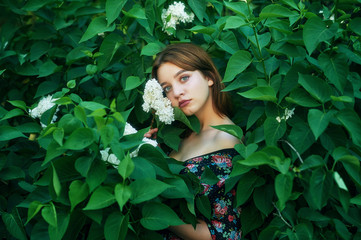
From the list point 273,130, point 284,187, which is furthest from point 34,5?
point 284,187

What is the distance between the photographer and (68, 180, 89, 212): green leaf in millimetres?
1217

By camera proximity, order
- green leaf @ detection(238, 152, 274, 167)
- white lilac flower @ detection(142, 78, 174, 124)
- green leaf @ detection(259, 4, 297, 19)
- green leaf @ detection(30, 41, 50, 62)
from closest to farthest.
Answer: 1. green leaf @ detection(238, 152, 274, 167)
2. green leaf @ detection(259, 4, 297, 19)
3. white lilac flower @ detection(142, 78, 174, 124)
4. green leaf @ detection(30, 41, 50, 62)

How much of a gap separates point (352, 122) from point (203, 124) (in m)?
0.91

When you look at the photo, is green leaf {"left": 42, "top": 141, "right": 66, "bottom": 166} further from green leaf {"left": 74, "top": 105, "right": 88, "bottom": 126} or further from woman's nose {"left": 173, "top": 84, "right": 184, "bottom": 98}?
woman's nose {"left": 173, "top": 84, "right": 184, "bottom": 98}

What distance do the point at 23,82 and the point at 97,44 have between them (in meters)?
0.60

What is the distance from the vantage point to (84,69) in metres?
2.24

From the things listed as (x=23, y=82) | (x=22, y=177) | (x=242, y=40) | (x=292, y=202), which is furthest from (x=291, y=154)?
(x=23, y=82)

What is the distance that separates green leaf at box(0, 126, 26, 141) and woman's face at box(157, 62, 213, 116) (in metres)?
0.75

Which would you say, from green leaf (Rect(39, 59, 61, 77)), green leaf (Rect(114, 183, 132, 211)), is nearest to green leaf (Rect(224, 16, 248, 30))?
green leaf (Rect(114, 183, 132, 211))

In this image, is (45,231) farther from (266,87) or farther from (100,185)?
(266,87)

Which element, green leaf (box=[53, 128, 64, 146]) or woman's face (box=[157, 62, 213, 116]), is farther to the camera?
woman's face (box=[157, 62, 213, 116])

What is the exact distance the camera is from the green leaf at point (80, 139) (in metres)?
1.21

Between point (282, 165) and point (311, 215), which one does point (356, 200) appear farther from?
point (282, 165)

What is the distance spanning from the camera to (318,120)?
4.38ft
